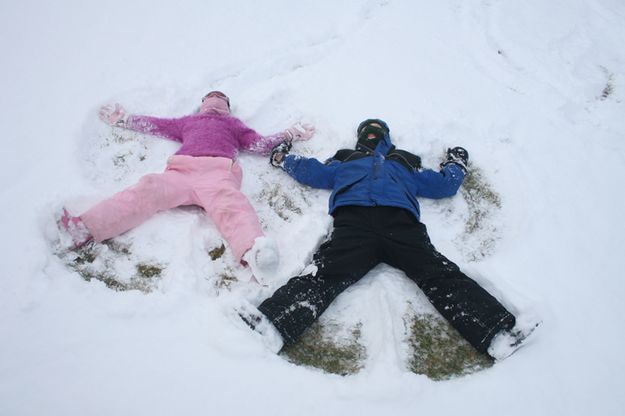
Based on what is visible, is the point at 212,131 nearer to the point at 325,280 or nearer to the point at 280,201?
the point at 280,201

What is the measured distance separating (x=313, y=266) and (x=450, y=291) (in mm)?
1061

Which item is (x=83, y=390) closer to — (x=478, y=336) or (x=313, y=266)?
(x=313, y=266)

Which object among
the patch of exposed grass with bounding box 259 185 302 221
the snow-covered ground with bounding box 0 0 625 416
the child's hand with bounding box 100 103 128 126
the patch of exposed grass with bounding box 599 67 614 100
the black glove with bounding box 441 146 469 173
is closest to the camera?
the snow-covered ground with bounding box 0 0 625 416

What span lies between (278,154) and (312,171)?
45 centimetres

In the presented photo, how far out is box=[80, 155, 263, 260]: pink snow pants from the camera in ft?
10.9

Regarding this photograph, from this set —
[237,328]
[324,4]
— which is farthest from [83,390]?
[324,4]

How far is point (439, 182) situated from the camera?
4062 mm

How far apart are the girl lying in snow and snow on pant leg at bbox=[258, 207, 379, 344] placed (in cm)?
30

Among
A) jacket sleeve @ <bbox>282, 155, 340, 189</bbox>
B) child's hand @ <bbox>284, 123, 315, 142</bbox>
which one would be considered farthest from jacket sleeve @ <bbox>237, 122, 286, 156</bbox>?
jacket sleeve @ <bbox>282, 155, 340, 189</bbox>

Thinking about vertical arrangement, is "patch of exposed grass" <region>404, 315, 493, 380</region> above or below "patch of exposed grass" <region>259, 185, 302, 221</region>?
below

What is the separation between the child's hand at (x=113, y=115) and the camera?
438 centimetres

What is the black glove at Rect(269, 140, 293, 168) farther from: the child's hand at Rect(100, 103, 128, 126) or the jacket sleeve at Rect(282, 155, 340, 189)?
the child's hand at Rect(100, 103, 128, 126)

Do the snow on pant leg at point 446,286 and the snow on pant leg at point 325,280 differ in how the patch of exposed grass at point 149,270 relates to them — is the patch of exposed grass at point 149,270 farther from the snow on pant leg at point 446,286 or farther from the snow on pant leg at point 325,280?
the snow on pant leg at point 446,286

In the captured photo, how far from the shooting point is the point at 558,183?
4.17 metres
